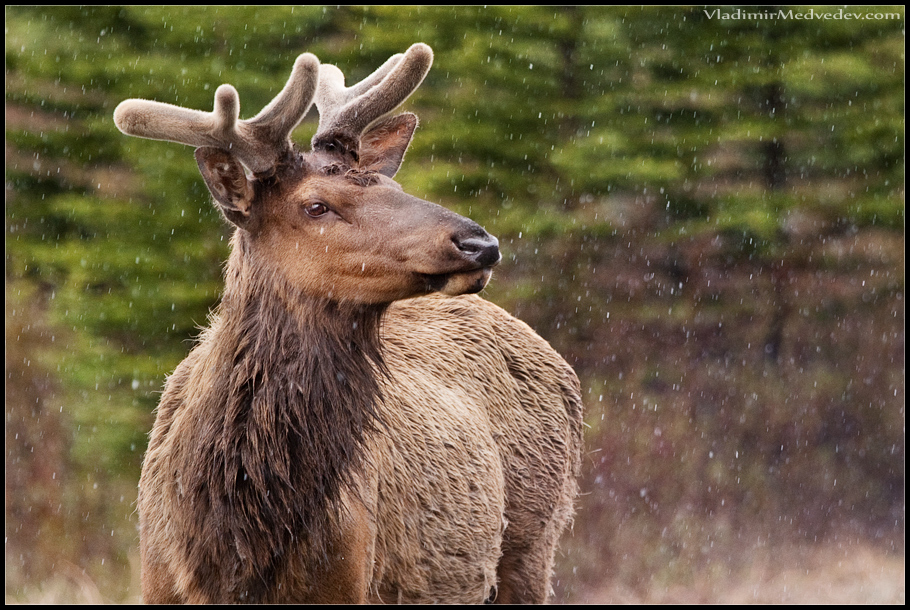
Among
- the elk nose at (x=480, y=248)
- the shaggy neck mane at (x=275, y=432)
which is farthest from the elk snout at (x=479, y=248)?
the shaggy neck mane at (x=275, y=432)

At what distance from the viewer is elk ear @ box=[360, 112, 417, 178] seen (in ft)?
16.0

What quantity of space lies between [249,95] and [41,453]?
15.0ft

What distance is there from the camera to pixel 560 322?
12.2 metres

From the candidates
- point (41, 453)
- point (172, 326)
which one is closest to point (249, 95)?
point (172, 326)

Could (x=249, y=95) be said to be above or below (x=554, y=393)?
above

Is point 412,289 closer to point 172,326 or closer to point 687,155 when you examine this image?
point 172,326

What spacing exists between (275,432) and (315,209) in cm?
94

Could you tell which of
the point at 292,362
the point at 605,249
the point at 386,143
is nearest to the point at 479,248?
the point at 292,362

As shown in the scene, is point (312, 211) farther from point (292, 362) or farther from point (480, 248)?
point (480, 248)

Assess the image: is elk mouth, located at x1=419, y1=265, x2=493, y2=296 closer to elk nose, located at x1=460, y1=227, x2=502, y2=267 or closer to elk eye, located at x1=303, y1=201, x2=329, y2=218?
elk nose, located at x1=460, y1=227, x2=502, y2=267

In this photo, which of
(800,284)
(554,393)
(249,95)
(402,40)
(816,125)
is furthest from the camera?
(800,284)

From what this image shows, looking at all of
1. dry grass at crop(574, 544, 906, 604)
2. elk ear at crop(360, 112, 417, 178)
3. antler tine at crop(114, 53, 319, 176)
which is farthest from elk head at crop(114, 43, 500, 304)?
dry grass at crop(574, 544, 906, 604)

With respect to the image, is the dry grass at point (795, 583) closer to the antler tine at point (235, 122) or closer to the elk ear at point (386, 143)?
the elk ear at point (386, 143)

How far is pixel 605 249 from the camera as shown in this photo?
1216 cm
